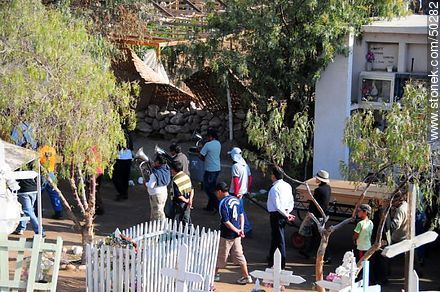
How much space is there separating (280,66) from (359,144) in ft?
22.5

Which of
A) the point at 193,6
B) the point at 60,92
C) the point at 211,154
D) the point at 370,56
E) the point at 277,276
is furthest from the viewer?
the point at 193,6

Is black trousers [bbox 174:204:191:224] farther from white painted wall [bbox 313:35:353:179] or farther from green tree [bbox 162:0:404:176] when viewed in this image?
white painted wall [bbox 313:35:353:179]

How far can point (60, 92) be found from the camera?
11.9 m

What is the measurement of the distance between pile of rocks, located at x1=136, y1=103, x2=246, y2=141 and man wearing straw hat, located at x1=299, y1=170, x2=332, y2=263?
23.1 ft

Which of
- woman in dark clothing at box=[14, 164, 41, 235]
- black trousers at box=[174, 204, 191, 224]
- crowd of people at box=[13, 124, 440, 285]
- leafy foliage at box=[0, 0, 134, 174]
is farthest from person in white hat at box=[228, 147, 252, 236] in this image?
woman in dark clothing at box=[14, 164, 41, 235]

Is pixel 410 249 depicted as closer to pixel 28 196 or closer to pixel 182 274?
pixel 182 274

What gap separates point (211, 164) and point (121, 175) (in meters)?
1.89

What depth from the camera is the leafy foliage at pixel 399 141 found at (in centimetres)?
1025

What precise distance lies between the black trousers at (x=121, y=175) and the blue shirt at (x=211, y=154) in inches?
61.8

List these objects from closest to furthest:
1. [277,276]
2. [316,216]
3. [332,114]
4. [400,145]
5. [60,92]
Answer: [277,276]
[400,145]
[60,92]
[316,216]
[332,114]

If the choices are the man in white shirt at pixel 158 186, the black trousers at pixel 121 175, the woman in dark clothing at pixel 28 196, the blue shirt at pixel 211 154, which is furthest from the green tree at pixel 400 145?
the black trousers at pixel 121 175

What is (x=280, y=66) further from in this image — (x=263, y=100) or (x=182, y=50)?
(x=182, y=50)

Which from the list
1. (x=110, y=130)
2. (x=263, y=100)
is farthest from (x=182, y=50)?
(x=110, y=130)

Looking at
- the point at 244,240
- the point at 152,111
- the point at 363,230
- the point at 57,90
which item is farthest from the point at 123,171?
the point at 363,230
